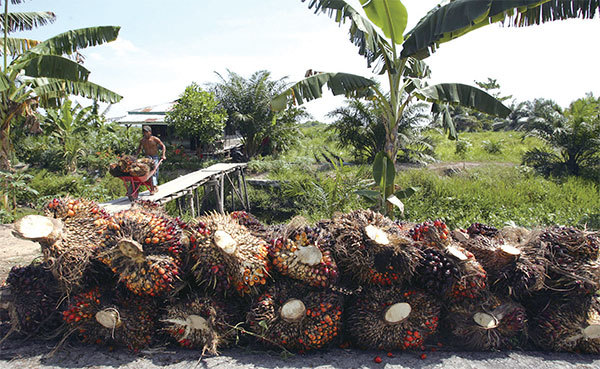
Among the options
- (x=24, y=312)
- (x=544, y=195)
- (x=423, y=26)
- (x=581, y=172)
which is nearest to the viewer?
(x=24, y=312)

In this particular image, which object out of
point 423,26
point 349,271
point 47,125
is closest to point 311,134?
point 47,125

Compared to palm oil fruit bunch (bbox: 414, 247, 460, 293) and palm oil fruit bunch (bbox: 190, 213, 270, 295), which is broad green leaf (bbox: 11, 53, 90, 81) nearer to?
palm oil fruit bunch (bbox: 190, 213, 270, 295)

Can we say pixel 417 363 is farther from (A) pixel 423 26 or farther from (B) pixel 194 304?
(A) pixel 423 26

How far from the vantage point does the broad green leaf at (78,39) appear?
7449mm

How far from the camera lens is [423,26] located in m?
4.75

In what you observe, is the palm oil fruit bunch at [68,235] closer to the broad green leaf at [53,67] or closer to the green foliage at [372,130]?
the broad green leaf at [53,67]

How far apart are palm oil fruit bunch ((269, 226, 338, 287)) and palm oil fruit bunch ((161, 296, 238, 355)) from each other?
0.50 m

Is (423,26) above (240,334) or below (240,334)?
A: above

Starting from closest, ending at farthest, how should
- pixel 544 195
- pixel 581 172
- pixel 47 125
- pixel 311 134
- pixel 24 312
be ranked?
pixel 24 312
pixel 544 195
pixel 581 172
pixel 47 125
pixel 311 134

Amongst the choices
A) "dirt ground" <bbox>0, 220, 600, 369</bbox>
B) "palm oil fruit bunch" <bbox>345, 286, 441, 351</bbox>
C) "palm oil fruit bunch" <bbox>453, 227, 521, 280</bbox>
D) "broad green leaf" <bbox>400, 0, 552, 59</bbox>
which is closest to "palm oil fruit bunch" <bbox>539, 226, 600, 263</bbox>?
"palm oil fruit bunch" <bbox>453, 227, 521, 280</bbox>

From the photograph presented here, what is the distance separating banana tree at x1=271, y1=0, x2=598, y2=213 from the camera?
468 cm

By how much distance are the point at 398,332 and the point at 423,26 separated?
392 cm

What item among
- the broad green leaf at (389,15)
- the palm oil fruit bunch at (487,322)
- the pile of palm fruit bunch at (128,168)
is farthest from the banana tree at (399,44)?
the palm oil fruit bunch at (487,322)

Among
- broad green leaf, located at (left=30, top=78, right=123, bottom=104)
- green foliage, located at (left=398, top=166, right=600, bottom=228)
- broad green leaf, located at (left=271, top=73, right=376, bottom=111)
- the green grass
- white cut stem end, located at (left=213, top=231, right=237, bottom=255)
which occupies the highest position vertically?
broad green leaf, located at (left=30, top=78, right=123, bottom=104)
